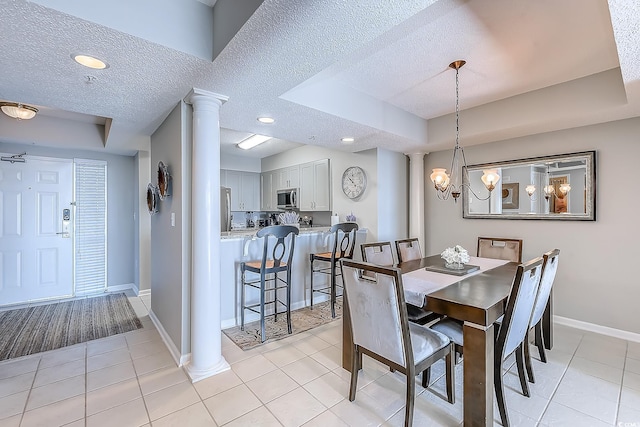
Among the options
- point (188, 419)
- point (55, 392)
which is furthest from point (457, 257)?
point (55, 392)

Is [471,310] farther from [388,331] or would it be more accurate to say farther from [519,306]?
[388,331]

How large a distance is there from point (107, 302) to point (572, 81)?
20.2ft

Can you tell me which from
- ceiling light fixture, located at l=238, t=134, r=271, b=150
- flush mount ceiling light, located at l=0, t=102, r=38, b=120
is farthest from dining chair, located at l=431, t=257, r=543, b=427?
flush mount ceiling light, located at l=0, t=102, r=38, b=120

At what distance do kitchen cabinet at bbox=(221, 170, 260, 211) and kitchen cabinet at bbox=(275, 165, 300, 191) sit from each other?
0.81m

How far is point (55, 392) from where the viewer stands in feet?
6.93

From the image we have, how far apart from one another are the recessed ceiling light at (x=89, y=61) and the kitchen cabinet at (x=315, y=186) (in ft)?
11.4

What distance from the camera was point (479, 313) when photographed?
5.36ft

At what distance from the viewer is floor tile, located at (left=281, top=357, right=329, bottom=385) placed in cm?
227

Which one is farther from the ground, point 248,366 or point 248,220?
point 248,220

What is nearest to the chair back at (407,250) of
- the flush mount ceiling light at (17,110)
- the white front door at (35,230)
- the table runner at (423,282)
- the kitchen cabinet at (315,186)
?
the table runner at (423,282)

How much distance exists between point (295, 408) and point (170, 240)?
1828 mm

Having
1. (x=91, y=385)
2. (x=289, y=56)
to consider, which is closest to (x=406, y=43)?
(x=289, y=56)

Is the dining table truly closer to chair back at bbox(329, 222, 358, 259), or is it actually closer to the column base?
the column base

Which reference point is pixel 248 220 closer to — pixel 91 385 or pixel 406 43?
pixel 91 385
